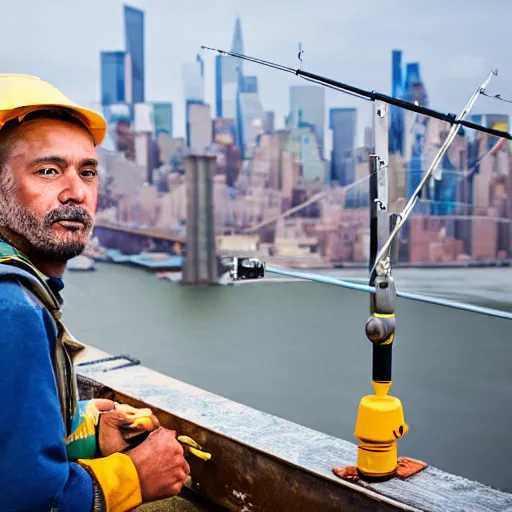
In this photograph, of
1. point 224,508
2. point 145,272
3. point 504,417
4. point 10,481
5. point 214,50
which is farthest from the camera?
point 145,272

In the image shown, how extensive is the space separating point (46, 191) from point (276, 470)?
1.26 metres

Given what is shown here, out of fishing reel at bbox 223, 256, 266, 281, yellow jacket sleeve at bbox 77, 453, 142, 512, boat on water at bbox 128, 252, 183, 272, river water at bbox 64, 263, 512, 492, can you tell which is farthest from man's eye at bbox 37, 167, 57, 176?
boat on water at bbox 128, 252, 183, 272

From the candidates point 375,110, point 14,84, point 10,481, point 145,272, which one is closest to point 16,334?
point 10,481

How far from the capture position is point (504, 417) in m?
12.8

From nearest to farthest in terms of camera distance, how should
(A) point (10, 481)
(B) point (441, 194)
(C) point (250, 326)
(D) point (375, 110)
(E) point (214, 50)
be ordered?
(A) point (10, 481), (D) point (375, 110), (E) point (214, 50), (B) point (441, 194), (C) point (250, 326)

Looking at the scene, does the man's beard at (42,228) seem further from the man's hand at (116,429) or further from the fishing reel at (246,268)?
the fishing reel at (246,268)

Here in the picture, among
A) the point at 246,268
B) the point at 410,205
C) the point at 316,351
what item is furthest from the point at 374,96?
the point at 316,351

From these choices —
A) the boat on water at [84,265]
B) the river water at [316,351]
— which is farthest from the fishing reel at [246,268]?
the boat on water at [84,265]

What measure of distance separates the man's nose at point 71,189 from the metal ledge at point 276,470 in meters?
0.48

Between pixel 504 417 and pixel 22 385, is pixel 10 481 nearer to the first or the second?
pixel 22 385

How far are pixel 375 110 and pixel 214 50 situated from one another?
22.3 inches

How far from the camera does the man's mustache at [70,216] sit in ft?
3.79

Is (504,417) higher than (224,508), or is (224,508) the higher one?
(224,508)

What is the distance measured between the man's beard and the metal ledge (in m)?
0.42
